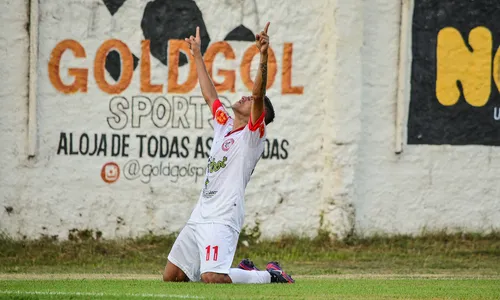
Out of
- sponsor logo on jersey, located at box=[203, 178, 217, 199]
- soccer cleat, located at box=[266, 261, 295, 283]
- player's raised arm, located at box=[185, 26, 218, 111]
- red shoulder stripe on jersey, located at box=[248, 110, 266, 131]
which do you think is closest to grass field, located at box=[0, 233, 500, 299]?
soccer cleat, located at box=[266, 261, 295, 283]

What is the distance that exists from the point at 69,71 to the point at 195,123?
6.24ft

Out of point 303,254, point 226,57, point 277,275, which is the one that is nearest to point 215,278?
point 277,275

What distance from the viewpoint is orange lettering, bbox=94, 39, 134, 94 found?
47.4 feet

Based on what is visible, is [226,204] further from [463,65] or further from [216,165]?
[463,65]

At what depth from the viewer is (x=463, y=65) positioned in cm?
1533

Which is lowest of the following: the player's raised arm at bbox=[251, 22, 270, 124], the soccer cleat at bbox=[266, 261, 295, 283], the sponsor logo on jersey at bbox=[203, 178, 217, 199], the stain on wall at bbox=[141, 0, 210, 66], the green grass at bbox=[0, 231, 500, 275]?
the green grass at bbox=[0, 231, 500, 275]

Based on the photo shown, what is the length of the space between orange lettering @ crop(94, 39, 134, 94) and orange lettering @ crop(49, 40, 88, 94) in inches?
7.3

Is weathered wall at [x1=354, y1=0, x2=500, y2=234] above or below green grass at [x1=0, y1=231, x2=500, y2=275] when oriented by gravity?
above

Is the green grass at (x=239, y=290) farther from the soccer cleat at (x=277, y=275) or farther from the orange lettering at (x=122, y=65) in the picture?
the orange lettering at (x=122, y=65)

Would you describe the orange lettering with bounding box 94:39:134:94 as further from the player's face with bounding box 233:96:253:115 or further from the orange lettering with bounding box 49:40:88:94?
the player's face with bounding box 233:96:253:115

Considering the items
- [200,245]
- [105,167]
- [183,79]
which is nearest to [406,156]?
[183,79]

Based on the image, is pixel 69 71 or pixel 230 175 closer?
pixel 230 175

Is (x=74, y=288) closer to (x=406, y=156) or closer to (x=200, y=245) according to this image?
(x=200, y=245)

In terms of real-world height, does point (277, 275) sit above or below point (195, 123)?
below
